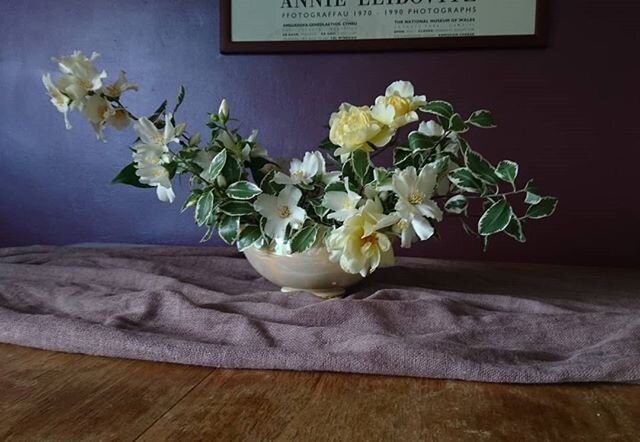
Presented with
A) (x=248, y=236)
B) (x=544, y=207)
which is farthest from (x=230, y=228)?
(x=544, y=207)

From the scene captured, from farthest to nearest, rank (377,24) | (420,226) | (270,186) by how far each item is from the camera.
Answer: (377,24)
(270,186)
(420,226)

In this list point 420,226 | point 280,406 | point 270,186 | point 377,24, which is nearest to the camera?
point 280,406

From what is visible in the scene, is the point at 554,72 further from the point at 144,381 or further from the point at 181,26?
the point at 144,381

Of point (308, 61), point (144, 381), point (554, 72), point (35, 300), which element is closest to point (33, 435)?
point (144, 381)

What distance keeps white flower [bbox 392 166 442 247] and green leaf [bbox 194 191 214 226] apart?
0.22m

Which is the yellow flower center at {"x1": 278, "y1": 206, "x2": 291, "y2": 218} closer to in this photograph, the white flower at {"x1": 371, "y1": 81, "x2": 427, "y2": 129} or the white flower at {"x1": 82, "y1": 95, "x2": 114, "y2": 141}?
the white flower at {"x1": 371, "y1": 81, "x2": 427, "y2": 129}

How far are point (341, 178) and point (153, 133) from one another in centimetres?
23

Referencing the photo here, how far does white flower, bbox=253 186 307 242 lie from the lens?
0.69m

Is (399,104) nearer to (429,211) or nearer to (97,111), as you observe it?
(429,211)

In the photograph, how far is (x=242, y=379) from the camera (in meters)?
0.54

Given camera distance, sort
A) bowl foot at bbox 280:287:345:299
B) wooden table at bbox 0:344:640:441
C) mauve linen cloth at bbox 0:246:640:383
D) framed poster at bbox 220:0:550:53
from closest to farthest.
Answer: wooden table at bbox 0:344:640:441 → mauve linen cloth at bbox 0:246:640:383 → bowl foot at bbox 280:287:345:299 → framed poster at bbox 220:0:550:53

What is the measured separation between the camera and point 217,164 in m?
0.69

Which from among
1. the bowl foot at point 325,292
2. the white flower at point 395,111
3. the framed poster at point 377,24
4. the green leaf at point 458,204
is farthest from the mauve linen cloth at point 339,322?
the framed poster at point 377,24

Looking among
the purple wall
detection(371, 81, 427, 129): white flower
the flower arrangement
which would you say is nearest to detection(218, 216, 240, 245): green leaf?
the flower arrangement
